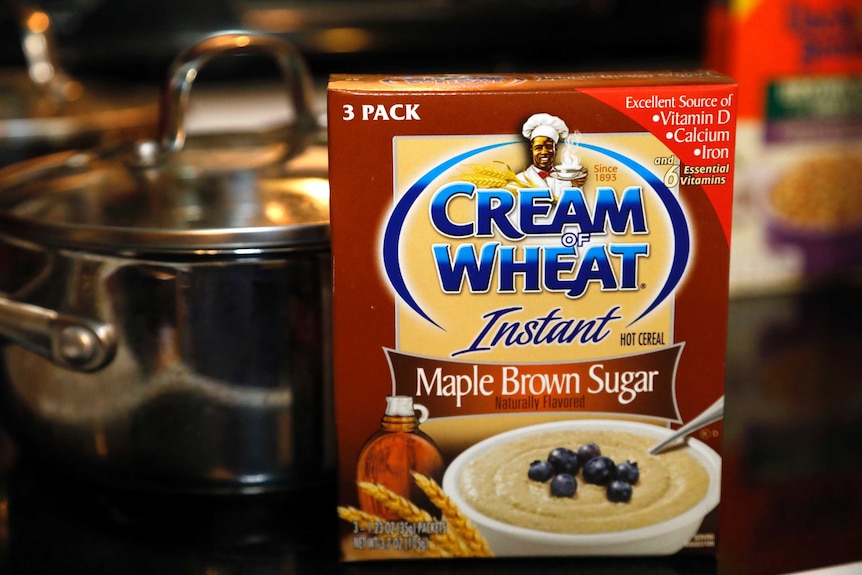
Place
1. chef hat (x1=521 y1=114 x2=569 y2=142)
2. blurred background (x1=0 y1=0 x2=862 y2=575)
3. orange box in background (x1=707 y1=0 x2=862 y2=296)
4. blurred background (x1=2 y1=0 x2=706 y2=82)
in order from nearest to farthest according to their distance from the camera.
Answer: chef hat (x1=521 y1=114 x2=569 y2=142)
blurred background (x1=0 y1=0 x2=862 y2=575)
orange box in background (x1=707 y1=0 x2=862 y2=296)
blurred background (x1=2 y1=0 x2=706 y2=82)

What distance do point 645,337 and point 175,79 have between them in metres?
0.38

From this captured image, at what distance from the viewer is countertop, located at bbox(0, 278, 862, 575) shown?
0.65 meters

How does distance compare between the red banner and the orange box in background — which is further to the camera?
the orange box in background

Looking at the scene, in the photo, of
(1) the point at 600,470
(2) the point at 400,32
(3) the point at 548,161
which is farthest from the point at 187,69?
(2) the point at 400,32

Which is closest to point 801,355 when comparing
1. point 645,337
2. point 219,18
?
point 645,337

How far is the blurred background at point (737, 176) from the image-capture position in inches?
26.7

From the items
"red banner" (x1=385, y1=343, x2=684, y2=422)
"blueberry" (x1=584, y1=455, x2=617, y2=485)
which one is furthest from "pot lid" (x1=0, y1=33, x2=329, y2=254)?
"blueberry" (x1=584, y1=455, x2=617, y2=485)

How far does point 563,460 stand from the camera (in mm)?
615

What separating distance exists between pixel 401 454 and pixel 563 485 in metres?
0.10

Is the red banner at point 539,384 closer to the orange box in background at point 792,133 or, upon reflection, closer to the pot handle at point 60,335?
the pot handle at point 60,335

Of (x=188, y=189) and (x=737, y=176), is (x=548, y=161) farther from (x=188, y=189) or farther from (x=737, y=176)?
(x=737, y=176)

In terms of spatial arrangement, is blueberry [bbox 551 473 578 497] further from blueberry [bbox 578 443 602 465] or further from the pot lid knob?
the pot lid knob

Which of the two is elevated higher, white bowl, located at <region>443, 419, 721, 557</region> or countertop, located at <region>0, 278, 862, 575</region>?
white bowl, located at <region>443, 419, 721, 557</region>

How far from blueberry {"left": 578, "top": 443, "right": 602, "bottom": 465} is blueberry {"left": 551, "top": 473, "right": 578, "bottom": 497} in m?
0.01
